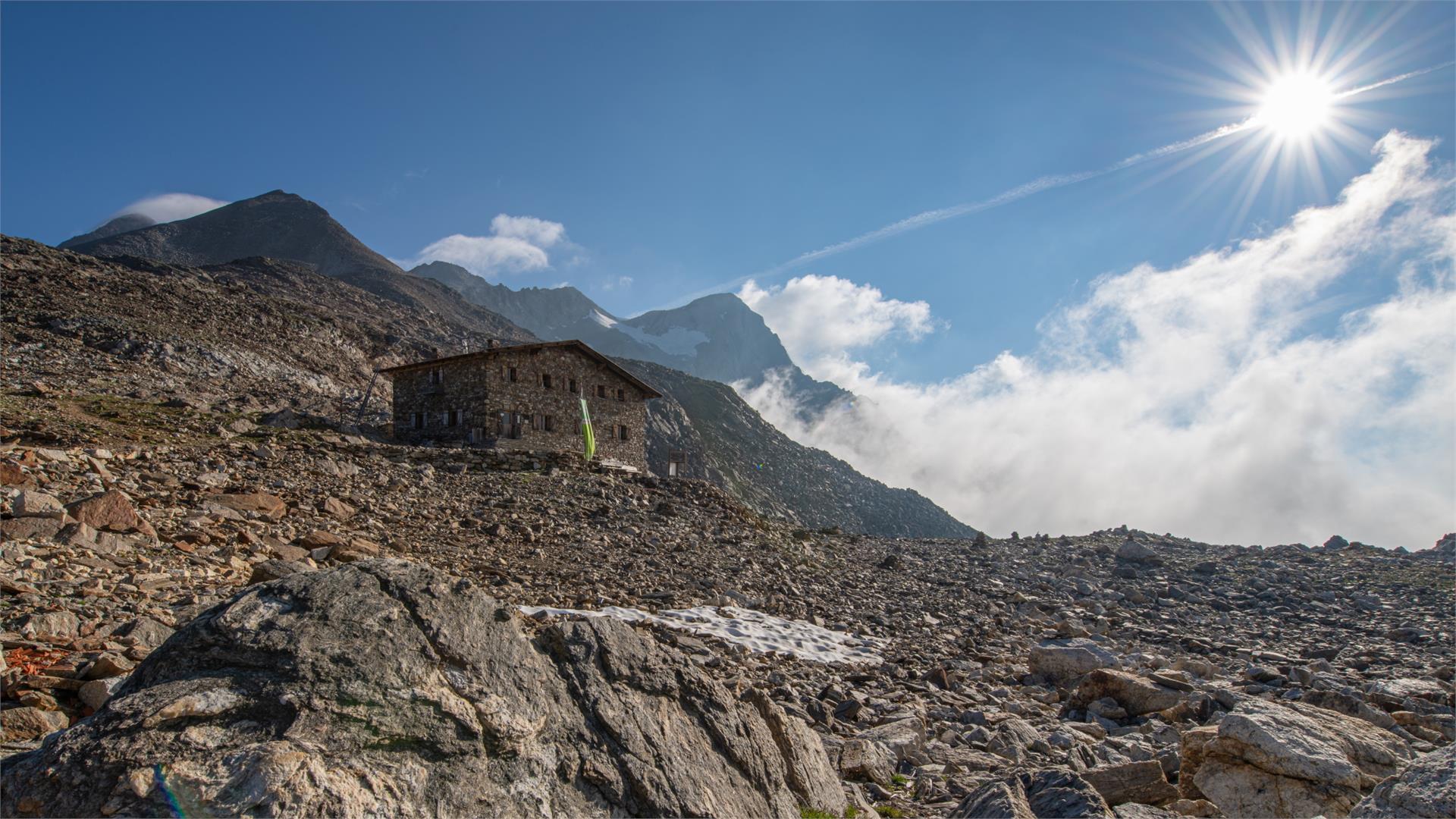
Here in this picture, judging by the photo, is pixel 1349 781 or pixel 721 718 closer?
pixel 721 718

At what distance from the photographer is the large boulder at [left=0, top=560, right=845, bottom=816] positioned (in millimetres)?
3328

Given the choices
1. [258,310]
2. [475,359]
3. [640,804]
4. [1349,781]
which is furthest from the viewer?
[258,310]

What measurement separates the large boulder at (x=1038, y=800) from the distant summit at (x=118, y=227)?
179913 millimetres

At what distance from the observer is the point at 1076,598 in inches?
990

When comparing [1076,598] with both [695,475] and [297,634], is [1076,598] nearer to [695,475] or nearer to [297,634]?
[297,634]

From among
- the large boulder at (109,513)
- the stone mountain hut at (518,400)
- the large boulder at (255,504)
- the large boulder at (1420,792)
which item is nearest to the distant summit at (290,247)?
the stone mountain hut at (518,400)

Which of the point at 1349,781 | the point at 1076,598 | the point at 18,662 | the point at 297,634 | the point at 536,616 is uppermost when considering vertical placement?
the point at 1076,598

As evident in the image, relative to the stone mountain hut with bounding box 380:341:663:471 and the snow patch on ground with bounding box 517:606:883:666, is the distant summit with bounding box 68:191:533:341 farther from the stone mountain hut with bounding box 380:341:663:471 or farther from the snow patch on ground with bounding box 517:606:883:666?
the snow patch on ground with bounding box 517:606:883:666

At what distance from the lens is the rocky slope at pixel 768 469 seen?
309ft

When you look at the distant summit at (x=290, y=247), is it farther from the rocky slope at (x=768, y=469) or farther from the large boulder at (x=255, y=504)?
the large boulder at (x=255, y=504)

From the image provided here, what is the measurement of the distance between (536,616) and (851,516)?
8979 cm

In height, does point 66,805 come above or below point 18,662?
above

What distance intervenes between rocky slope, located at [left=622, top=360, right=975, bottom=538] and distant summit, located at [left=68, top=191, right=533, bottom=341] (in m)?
35.9

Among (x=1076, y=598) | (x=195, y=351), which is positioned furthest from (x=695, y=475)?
(x=1076, y=598)
